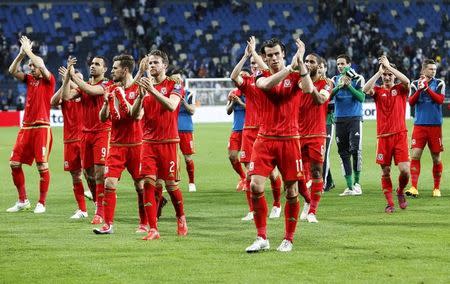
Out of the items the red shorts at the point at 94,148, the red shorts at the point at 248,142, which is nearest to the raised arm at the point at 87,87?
the red shorts at the point at 94,148

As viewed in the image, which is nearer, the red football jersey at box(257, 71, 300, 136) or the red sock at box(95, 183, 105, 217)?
the red football jersey at box(257, 71, 300, 136)

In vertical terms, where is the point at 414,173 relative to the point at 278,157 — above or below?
below

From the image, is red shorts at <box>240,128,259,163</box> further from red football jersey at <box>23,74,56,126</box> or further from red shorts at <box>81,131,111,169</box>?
red football jersey at <box>23,74,56,126</box>

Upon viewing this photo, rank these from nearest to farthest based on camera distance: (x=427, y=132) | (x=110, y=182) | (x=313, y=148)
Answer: (x=110, y=182)
(x=313, y=148)
(x=427, y=132)

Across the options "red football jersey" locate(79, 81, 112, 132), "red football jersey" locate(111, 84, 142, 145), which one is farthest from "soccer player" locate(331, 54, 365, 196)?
"red football jersey" locate(111, 84, 142, 145)

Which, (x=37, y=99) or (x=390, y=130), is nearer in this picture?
(x=390, y=130)

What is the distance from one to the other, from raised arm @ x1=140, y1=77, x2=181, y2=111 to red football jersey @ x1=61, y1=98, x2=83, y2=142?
3.29m

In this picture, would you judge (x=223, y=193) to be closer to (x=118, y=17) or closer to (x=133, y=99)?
(x=133, y=99)

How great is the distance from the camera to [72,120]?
49.9 ft

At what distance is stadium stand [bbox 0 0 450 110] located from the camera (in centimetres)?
4769

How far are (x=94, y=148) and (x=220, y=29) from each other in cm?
3797

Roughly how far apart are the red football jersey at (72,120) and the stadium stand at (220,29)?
99.9 feet

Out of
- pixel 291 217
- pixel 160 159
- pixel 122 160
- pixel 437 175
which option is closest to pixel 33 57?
pixel 122 160

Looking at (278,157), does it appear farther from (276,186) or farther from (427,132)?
(427,132)
